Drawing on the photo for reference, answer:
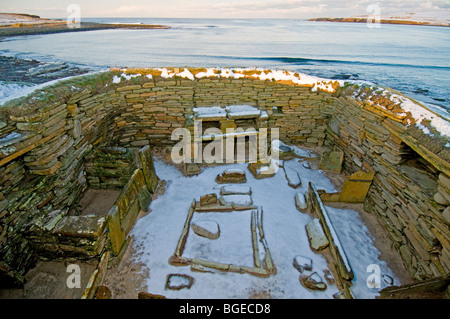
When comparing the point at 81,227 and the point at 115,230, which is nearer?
the point at 81,227

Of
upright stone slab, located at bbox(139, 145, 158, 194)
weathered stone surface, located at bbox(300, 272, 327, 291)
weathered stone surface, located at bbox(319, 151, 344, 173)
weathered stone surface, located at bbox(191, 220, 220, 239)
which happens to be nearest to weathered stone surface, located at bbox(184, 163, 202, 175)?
upright stone slab, located at bbox(139, 145, 158, 194)

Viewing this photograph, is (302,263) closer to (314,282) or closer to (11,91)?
(314,282)

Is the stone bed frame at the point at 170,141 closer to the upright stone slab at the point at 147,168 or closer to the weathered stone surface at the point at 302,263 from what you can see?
the upright stone slab at the point at 147,168

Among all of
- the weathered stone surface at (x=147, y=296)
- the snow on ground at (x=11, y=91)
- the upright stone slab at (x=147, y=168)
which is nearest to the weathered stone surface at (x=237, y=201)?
the upright stone slab at (x=147, y=168)

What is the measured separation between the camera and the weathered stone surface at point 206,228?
4.34m

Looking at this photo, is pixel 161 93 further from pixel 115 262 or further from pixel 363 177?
pixel 363 177

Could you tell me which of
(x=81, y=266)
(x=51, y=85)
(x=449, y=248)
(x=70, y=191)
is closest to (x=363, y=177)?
(x=449, y=248)

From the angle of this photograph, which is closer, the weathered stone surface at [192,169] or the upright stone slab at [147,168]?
the upright stone slab at [147,168]

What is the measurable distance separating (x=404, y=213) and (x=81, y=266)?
6087 millimetres

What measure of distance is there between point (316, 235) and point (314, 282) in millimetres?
1038

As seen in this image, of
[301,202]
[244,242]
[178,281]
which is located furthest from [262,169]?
[178,281]

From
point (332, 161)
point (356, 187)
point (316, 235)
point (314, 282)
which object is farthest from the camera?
point (332, 161)

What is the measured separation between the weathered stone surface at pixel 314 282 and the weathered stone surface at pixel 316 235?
2.16ft

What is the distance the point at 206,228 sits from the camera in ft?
14.4
